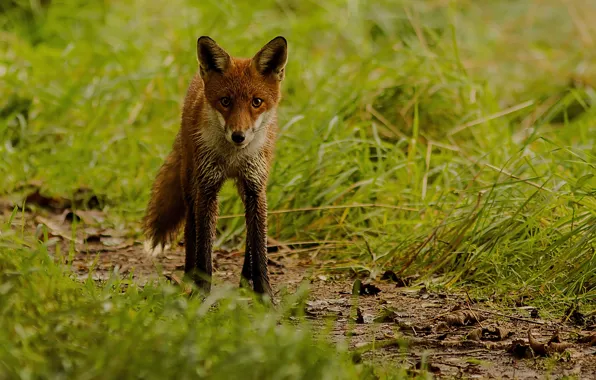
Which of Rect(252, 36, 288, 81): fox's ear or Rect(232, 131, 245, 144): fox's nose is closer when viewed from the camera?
Rect(232, 131, 245, 144): fox's nose

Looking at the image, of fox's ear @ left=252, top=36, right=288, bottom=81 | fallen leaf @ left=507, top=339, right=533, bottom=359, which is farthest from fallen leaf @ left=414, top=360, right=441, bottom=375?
fox's ear @ left=252, top=36, right=288, bottom=81

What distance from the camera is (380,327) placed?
4.25 meters

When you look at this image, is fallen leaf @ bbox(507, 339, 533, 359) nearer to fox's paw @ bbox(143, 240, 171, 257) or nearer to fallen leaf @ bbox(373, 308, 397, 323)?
fallen leaf @ bbox(373, 308, 397, 323)

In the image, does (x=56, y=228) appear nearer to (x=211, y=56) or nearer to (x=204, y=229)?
(x=204, y=229)

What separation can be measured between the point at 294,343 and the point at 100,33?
22.5 ft

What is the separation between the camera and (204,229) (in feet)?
15.5

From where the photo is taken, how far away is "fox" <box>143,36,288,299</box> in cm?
444

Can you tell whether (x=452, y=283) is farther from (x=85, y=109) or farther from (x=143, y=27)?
(x=143, y=27)

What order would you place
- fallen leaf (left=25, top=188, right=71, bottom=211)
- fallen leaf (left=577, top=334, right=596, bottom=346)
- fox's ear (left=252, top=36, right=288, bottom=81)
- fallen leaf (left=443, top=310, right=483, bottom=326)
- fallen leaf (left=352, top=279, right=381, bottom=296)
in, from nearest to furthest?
fallen leaf (left=577, top=334, right=596, bottom=346), fallen leaf (left=443, top=310, right=483, bottom=326), fox's ear (left=252, top=36, right=288, bottom=81), fallen leaf (left=352, top=279, right=381, bottom=296), fallen leaf (left=25, top=188, right=71, bottom=211)

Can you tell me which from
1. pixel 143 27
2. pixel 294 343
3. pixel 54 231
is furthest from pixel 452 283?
pixel 143 27

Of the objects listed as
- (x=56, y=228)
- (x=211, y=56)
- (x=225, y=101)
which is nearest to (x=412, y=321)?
(x=225, y=101)

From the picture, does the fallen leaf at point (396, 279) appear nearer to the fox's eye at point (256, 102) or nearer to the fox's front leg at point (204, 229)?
the fox's front leg at point (204, 229)

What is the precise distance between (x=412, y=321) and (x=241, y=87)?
4.74 feet

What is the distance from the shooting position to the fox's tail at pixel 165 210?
529 centimetres
